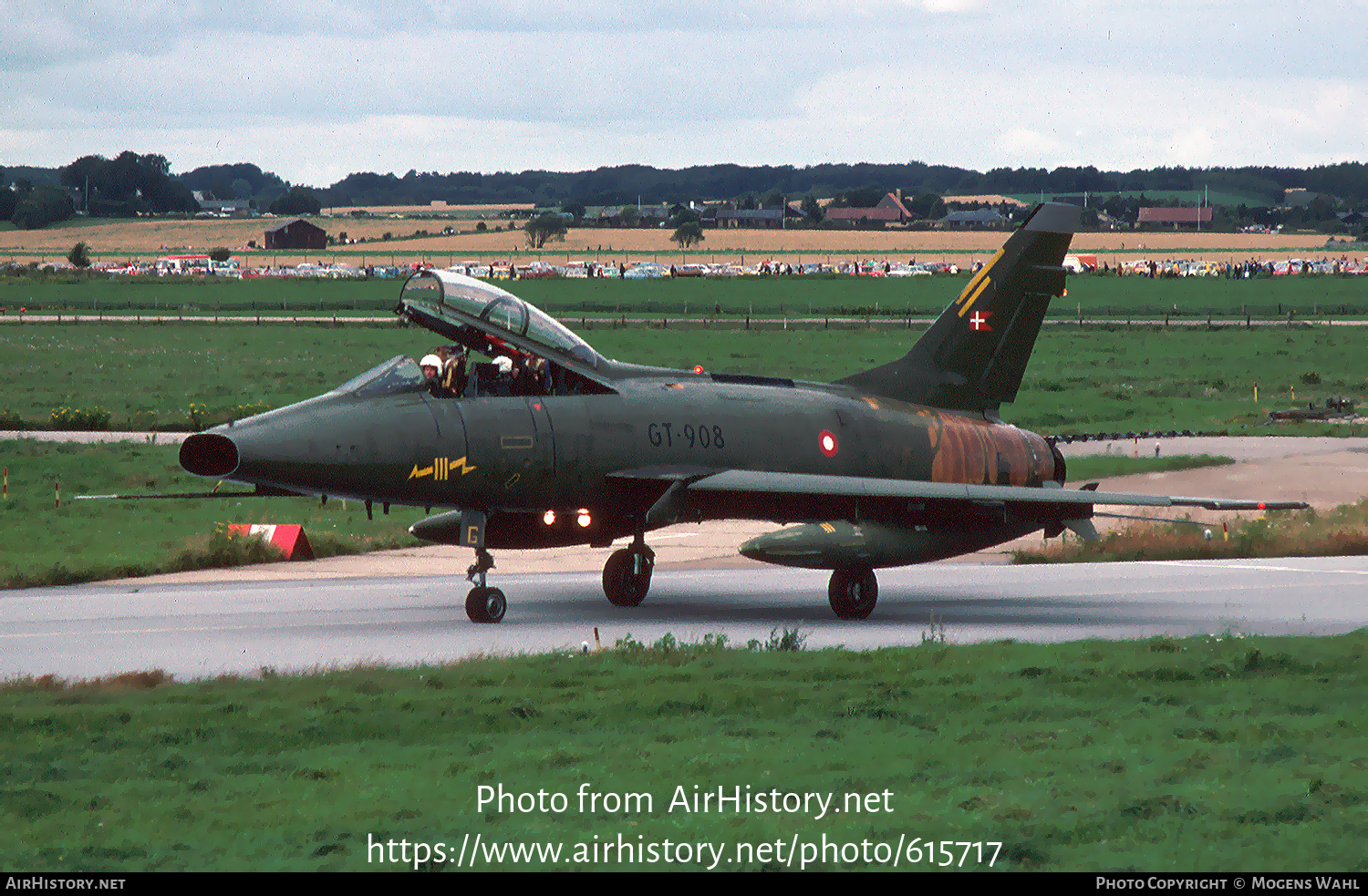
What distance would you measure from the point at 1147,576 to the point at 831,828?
57.3 feet

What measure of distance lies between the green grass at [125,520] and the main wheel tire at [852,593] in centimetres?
1038

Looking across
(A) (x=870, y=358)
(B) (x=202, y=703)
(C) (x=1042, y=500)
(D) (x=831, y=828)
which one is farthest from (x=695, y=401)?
(A) (x=870, y=358)

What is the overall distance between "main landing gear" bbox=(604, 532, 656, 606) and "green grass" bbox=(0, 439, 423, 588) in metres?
7.70

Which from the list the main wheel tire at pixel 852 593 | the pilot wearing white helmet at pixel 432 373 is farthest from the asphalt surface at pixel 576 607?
the pilot wearing white helmet at pixel 432 373

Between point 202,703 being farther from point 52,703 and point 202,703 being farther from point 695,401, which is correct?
point 695,401

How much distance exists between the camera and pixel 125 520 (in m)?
30.0

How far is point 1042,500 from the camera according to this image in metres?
20.1

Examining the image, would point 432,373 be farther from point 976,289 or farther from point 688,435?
point 976,289

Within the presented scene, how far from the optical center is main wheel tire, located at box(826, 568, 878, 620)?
68.4 ft

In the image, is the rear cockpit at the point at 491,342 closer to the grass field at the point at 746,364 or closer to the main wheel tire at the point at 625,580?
the main wheel tire at the point at 625,580

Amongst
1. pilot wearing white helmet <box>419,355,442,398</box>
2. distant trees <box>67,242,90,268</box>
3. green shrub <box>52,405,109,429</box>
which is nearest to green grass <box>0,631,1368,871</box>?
pilot wearing white helmet <box>419,355,442,398</box>

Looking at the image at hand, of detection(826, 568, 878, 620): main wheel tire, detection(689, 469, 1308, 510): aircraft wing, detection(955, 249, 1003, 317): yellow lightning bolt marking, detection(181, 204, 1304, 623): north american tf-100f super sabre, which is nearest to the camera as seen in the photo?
detection(181, 204, 1304, 623): north american tf-100f super sabre

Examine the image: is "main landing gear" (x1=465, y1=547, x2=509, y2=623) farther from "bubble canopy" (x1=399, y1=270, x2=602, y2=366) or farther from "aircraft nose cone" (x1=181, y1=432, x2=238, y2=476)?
"aircraft nose cone" (x1=181, y1=432, x2=238, y2=476)

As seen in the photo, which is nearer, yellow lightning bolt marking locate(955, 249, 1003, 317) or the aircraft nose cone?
the aircraft nose cone
